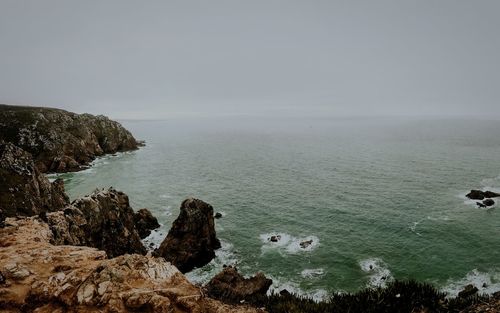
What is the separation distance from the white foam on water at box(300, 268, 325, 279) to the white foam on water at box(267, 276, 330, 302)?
2175 millimetres

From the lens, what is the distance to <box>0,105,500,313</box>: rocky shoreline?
48.2ft

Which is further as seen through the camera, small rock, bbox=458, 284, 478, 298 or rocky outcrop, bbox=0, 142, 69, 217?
rocky outcrop, bbox=0, 142, 69, 217

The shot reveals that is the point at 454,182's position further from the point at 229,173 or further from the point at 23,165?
the point at 23,165

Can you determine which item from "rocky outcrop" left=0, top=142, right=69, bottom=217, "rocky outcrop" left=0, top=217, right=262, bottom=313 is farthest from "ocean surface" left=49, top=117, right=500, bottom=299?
"rocky outcrop" left=0, top=217, right=262, bottom=313

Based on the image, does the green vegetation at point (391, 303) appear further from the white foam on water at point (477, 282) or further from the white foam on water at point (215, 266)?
the white foam on water at point (215, 266)

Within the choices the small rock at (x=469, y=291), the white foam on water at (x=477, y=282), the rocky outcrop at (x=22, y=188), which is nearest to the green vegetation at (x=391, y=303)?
the small rock at (x=469, y=291)

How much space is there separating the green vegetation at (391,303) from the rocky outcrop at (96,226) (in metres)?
17.5

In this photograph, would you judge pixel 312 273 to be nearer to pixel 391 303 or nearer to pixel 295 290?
pixel 295 290

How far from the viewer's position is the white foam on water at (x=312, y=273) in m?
39.5

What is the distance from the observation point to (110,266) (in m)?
15.9

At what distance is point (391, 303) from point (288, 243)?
29722 millimetres

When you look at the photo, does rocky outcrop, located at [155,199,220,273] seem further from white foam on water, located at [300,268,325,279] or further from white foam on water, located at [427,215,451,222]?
white foam on water, located at [427,215,451,222]

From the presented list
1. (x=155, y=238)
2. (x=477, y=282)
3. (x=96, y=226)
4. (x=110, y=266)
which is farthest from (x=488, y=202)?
(x=110, y=266)

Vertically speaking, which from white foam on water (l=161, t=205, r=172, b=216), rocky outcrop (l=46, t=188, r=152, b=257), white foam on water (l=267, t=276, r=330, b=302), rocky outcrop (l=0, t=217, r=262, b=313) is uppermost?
rocky outcrop (l=0, t=217, r=262, b=313)
